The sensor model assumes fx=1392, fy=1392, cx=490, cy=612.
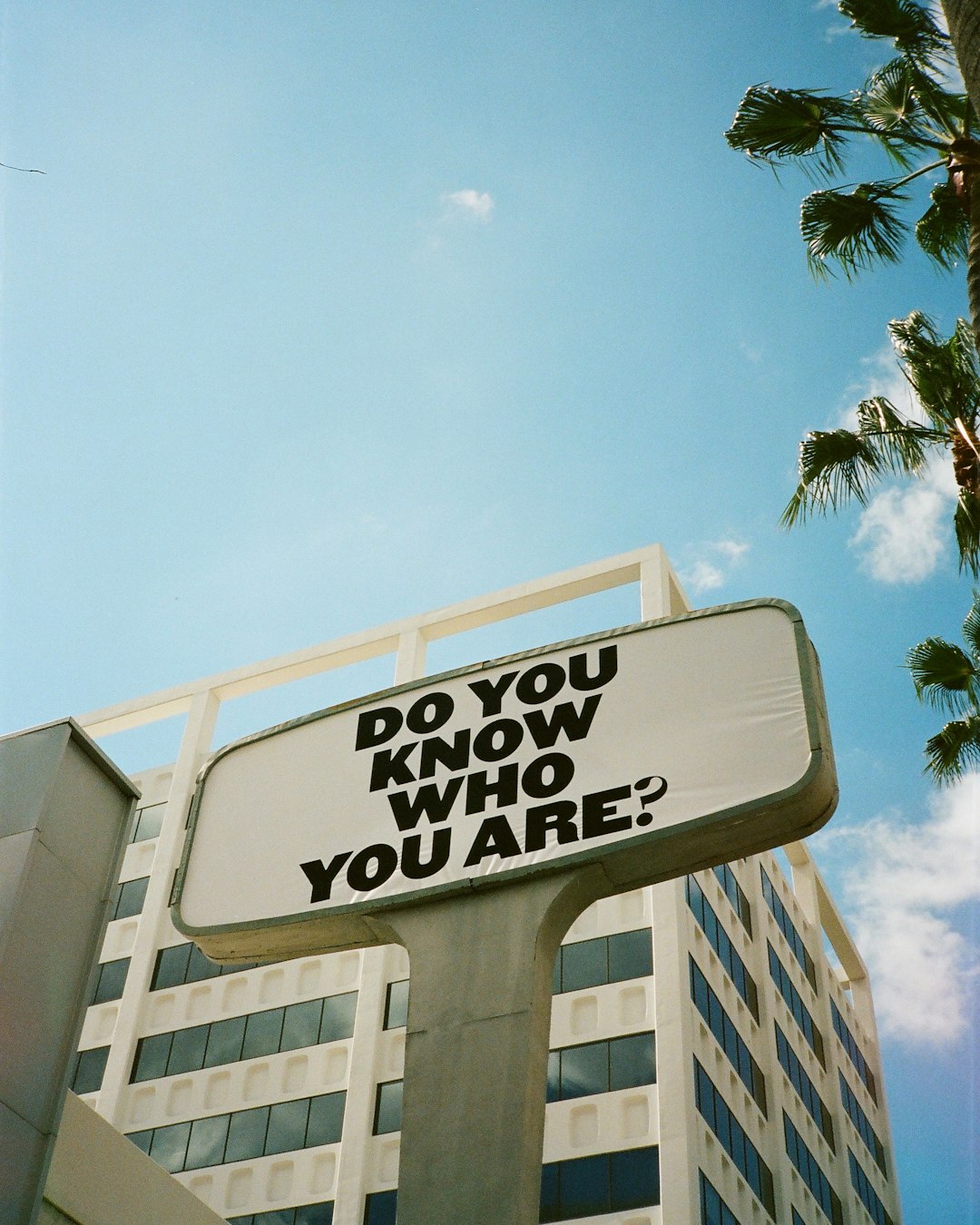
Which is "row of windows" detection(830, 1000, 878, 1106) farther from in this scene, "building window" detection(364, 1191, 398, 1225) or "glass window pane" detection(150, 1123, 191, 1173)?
"glass window pane" detection(150, 1123, 191, 1173)

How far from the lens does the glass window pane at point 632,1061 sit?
2986 cm

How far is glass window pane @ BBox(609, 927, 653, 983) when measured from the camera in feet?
104

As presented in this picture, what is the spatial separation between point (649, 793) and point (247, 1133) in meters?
29.2

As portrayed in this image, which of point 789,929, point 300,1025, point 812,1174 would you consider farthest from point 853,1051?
point 300,1025

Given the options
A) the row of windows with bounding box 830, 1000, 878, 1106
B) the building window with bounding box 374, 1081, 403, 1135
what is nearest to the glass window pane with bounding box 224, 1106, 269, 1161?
the building window with bounding box 374, 1081, 403, 1135

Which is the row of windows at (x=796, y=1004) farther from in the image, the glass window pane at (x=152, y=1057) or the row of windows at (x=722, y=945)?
the glass window pane at (x=152, y=1057)

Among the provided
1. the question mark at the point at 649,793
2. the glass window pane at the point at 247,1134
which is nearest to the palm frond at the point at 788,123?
the question mark at the point at 649,793

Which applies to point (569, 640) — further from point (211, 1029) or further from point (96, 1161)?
point (211, 1029)

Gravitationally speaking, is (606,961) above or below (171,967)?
below

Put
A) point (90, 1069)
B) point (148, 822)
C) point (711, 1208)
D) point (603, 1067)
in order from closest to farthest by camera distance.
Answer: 1. point (711, 1208)
2. point (603, 1067)
3. point (90, 1069)
4. point (148, 822)

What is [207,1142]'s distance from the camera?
34.3m

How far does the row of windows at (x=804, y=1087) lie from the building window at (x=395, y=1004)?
1082 cm

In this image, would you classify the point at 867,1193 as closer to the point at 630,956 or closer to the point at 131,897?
the point at 630,956

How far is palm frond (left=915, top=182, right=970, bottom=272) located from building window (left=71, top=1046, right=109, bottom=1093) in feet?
97.3
